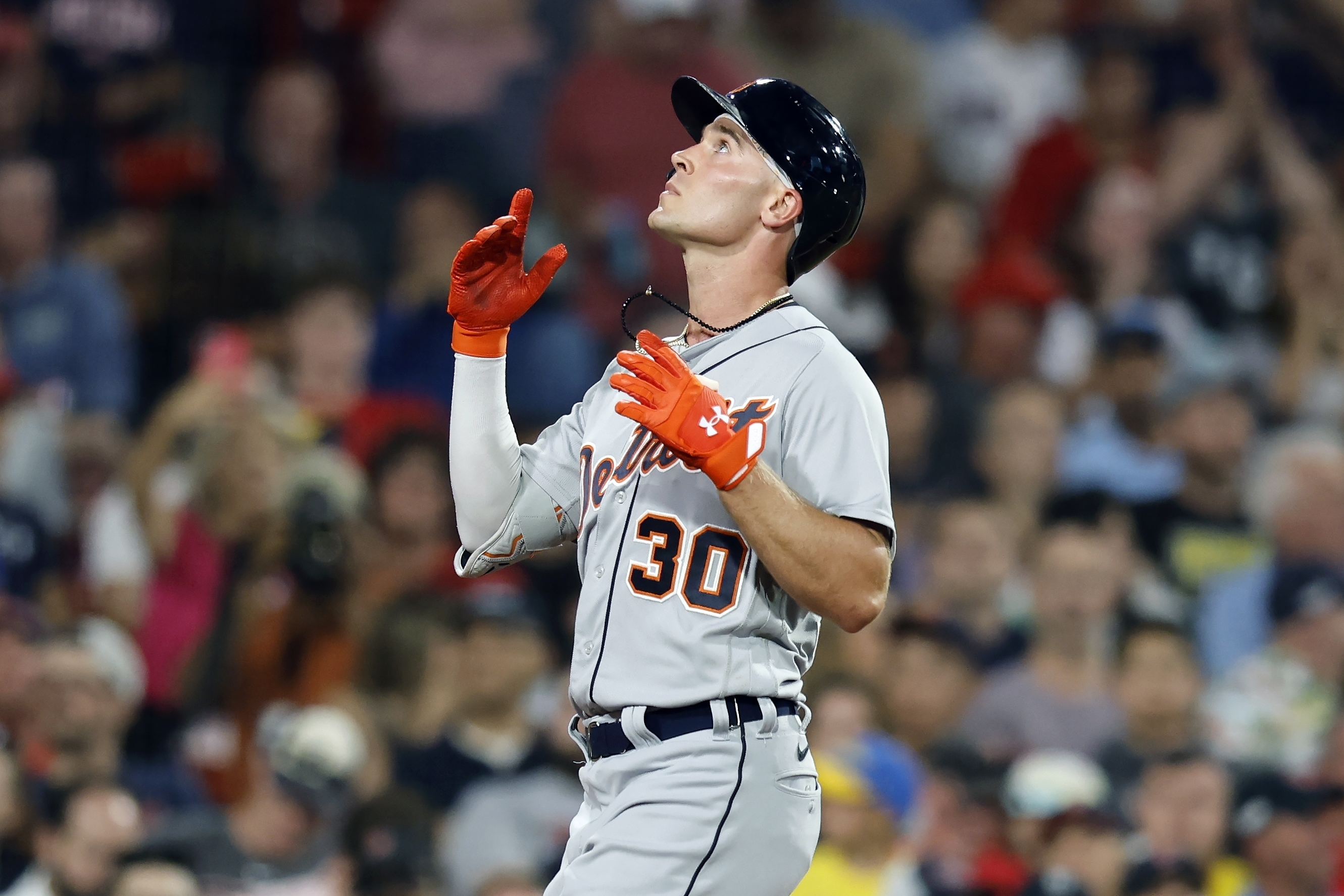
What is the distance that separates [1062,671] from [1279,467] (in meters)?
1.40

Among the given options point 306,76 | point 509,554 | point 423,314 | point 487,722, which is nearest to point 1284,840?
point 487,722

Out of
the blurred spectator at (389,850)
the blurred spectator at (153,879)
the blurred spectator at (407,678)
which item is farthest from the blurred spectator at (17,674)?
the blurred spectator at (389,850)

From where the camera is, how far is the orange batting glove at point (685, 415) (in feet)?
8.13

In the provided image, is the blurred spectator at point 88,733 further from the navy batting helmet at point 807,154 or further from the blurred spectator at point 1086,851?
the navy batting helmet at point 807,154

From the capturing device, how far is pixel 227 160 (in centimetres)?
762

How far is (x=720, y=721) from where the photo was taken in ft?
8.43

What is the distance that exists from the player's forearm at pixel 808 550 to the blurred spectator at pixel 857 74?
582cm

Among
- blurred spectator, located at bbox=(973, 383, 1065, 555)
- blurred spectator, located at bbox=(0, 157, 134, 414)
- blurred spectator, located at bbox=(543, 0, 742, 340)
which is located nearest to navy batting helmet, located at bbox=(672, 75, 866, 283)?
blurred spectator, located at bbox=(973, 383, 1065, 555)

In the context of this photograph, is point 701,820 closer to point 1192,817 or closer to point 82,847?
point 82,847

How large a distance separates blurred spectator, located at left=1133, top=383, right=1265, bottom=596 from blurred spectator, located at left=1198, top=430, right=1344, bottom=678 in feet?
0.28

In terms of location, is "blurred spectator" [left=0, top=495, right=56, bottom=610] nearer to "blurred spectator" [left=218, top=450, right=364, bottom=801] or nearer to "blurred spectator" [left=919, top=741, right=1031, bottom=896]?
"blurred spectator" [left=218, top=450, right=364, bottom=801]

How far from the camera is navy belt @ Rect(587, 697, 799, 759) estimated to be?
2.59 metres

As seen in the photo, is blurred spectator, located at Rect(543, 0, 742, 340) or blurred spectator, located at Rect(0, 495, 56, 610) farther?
blurred spectator, located at Rect(543, 0, 742, 340)

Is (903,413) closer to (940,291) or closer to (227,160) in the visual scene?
(940,291)
